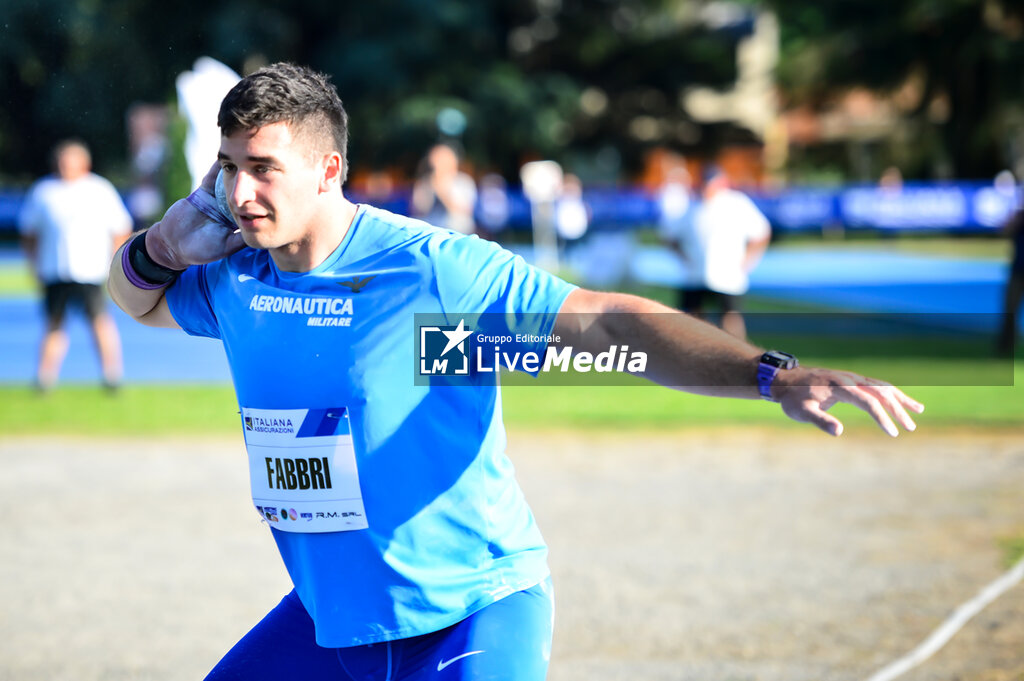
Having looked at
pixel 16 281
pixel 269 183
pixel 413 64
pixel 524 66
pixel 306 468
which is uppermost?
pixel 524 66

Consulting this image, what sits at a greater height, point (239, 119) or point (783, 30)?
point (783, 30)

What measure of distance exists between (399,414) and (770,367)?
0.83 m

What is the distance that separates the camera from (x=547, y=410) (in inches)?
452

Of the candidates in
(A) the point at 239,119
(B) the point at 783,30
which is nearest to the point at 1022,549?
(A) the point at 239,119

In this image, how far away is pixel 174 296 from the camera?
10.0 ft

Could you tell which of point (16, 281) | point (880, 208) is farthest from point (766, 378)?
point (880, 208)

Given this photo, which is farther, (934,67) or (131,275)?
(934,67)

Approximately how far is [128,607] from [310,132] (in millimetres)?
3999

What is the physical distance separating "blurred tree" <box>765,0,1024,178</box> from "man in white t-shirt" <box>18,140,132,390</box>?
3451 cm

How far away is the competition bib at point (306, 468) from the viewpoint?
2646 millimetres

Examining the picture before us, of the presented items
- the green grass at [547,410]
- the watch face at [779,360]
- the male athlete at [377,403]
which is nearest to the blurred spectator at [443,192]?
the green grass at [547,410]

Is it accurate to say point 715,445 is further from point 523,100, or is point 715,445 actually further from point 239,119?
point 523,100

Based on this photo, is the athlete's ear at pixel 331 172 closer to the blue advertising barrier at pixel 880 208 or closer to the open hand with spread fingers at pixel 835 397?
the open hand with spread fingers at pixel 835 397

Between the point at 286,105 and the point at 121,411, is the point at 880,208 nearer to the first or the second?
the point at 121,411
